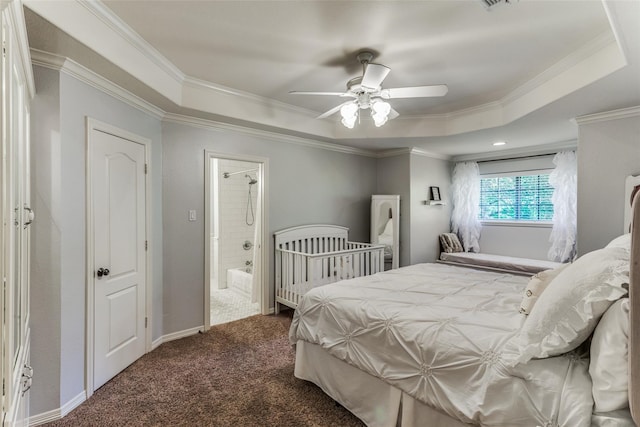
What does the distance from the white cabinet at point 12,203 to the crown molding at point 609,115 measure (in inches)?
167

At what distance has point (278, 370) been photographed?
8.35ft

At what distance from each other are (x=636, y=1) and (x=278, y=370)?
312 centimetres

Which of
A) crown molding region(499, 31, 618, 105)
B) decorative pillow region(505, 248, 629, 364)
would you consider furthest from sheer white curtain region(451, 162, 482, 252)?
decorative pillow region(505, 248, 629, 364)

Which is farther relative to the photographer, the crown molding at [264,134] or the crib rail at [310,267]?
the crib rail at [310,267]

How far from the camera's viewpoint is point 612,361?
3.41ft

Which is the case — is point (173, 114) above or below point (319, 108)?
below

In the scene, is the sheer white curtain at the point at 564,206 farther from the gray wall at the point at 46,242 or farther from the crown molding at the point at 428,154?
the gray wall at the point at 46,242

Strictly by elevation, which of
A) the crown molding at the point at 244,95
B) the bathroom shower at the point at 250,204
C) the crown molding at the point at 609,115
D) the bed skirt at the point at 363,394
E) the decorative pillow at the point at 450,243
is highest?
the crown molding at the point at 244,95

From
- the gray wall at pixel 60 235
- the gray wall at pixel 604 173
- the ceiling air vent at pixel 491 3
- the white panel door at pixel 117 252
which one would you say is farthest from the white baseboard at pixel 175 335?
the gray wall at pixel 604 173

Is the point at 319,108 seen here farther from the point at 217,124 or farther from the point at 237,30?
the point at 237,30

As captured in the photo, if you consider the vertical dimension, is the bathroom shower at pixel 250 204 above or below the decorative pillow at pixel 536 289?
above

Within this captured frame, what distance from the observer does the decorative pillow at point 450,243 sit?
5293 mm

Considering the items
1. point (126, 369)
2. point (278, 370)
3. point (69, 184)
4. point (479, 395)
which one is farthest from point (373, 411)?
point (69, 184)

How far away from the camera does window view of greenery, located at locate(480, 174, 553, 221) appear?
4770 millimetres
